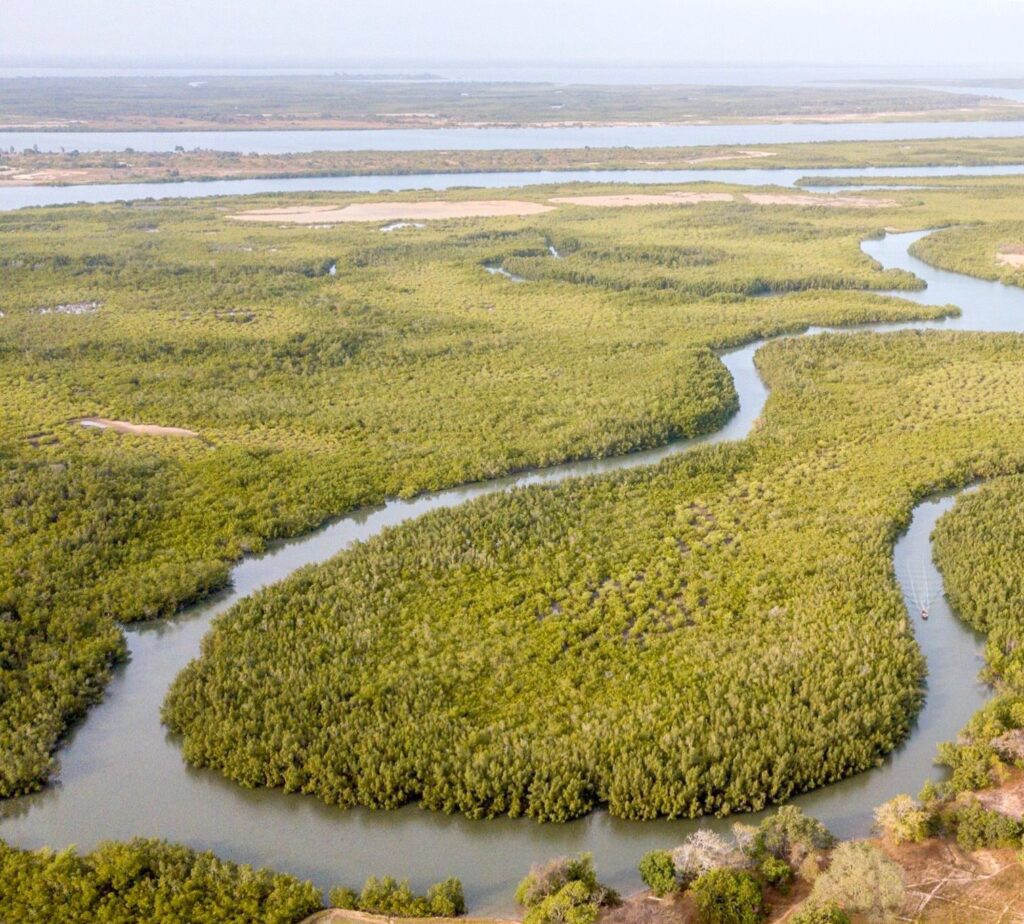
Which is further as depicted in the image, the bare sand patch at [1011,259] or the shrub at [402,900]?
the bare sand patch at [1011,259]

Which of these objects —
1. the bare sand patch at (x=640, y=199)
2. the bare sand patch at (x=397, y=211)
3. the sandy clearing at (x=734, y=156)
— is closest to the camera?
the bare sand patch at (x=397, y=211)

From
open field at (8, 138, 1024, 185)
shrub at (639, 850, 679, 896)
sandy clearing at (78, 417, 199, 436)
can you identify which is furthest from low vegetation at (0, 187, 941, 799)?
open field at (8, 138, 1024, 185)

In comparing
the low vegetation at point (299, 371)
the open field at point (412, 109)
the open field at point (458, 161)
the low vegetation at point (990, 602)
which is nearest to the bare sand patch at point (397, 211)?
the low vegetation at point (299, 371)

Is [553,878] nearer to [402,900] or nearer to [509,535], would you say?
[402,900]

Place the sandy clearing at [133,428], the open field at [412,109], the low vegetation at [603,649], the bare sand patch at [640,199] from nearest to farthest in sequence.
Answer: the low vegetation at [603,649] → the sandy clearing at [133,428] → the bare sand patch at [640,199] → the open field at [412,109]

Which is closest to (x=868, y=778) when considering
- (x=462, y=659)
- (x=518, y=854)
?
(x=518, y=854)

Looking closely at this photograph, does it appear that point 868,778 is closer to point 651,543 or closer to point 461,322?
point 651,543

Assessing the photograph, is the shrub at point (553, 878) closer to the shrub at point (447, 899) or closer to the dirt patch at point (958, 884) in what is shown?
the shrub at point (447, 899)
